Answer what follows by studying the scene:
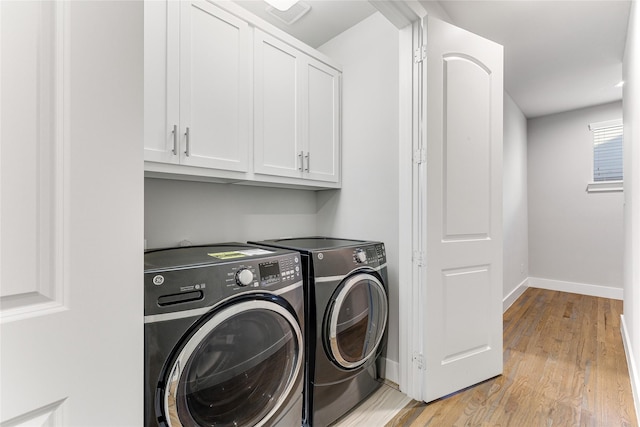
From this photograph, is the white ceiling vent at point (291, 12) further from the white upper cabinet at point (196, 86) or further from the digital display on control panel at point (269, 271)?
the digital display on control panel at point (269, 271)

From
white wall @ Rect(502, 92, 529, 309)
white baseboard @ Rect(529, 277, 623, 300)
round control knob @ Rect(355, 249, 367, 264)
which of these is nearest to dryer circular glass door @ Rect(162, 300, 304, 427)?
round control knob @ Rect(355, 249, 367, 264)

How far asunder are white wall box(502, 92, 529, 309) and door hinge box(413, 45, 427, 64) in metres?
2.35

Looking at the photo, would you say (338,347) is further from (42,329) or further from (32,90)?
(32,90)

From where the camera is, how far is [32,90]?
1.78ft

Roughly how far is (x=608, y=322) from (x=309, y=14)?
4083mm

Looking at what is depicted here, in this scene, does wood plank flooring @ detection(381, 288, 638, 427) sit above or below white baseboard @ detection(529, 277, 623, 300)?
below

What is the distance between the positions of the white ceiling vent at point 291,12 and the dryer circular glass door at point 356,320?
5.97ft

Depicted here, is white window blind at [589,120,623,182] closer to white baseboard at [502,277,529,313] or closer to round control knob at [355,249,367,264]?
white baseboard at [502,277,529,313]

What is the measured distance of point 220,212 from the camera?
1.94 metres

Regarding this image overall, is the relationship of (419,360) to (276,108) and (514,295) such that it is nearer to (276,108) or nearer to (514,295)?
(276,108)

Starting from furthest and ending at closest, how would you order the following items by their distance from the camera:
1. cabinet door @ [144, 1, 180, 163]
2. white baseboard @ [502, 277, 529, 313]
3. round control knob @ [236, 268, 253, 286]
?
white baseboard @ [502, 277, 529, 313] → cabinet door @ [144, 1, 180, 163] → round control knob @ [236, 268, 253, 286]

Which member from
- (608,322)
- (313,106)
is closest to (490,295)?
(313,106)

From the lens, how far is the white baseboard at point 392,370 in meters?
1.92

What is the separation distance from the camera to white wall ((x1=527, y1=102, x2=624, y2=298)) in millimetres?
3902
